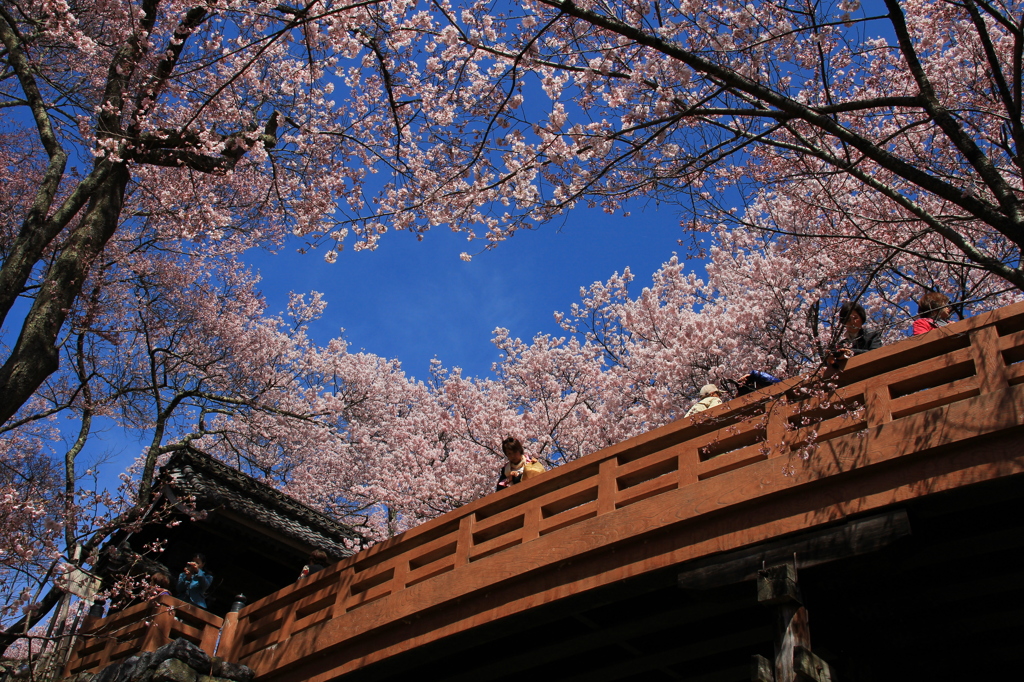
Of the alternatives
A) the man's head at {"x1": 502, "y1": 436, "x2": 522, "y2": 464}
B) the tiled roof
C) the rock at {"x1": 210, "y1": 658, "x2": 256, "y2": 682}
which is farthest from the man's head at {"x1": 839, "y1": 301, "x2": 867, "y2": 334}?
the tiled roof

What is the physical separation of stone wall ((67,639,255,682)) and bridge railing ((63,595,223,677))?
1.18 feet

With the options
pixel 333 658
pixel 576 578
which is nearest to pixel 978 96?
pixel 576 578

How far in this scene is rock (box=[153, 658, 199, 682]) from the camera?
6852mm

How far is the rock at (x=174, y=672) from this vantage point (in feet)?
22.5

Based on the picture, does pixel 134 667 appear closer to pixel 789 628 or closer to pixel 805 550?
pixel 789 628

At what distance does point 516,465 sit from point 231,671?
11.3 ft

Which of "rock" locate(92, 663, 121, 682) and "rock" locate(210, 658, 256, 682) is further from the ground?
"rock" locate(210, 658, 256, 682)

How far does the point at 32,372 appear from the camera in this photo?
21.6 ft

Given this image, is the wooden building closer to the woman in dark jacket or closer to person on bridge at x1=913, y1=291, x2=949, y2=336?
the woman in dark jacket

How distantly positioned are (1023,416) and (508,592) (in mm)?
3659

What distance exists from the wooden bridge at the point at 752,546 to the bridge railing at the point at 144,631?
1.48 metres

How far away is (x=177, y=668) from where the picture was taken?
6.94m

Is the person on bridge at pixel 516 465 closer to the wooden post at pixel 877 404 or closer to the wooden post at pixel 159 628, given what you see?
the wooden post at pixel 877 404

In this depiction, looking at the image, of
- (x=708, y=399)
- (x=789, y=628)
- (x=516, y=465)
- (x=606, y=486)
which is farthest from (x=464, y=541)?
(x=789, y=628)
